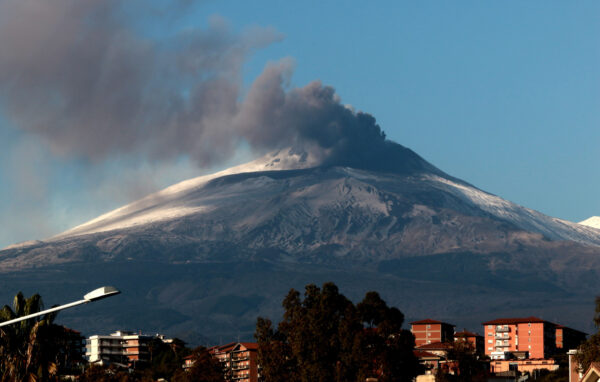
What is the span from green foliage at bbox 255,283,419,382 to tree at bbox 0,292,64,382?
4327 centimetres

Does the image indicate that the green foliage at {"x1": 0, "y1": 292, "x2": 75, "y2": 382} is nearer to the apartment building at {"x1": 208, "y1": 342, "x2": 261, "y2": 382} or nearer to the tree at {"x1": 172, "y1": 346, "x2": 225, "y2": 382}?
the tree at {"x1": 172, "y1": 346, "x2": 225, "y2": 382}

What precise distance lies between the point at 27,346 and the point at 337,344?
47.1 metres

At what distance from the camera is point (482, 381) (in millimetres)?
129750

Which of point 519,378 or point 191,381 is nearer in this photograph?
point 191,381

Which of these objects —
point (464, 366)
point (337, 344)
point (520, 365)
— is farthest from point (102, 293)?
point (520, 365)

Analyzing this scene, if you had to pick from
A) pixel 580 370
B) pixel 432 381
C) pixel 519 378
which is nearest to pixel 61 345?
pixel 580 370

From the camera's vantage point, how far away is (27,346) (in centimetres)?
4872

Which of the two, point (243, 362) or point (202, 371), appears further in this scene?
point (243, 362)

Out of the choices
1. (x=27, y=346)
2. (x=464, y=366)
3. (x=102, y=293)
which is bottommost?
(x=464, y=366)

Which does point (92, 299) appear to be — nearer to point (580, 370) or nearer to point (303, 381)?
point (580, 370)

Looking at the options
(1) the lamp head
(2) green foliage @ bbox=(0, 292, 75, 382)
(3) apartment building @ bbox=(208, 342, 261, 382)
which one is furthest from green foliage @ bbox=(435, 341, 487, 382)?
(1) the lamp head

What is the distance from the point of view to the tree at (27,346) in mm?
→ 48250

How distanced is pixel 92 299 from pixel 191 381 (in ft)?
324

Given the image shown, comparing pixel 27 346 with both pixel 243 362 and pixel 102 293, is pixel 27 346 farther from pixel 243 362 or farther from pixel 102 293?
pixel 243 362
